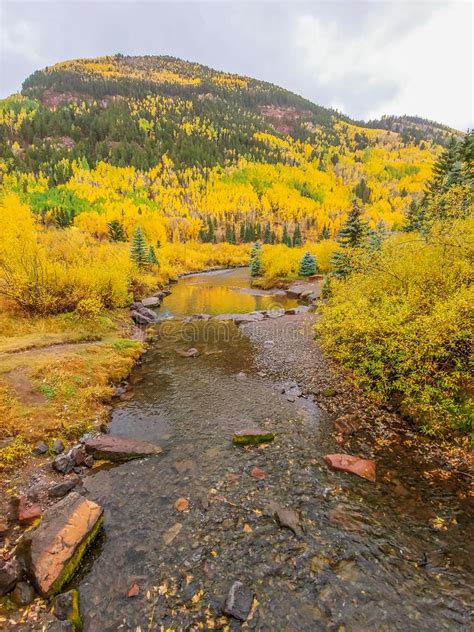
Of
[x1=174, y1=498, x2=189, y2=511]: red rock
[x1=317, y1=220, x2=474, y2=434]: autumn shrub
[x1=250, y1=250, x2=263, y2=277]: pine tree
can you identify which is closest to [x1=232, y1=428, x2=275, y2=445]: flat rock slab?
[x1=174, y1=498, x2=189, y2=511]: red rock

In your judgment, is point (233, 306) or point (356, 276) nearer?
point (356, 276)

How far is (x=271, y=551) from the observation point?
748 cm

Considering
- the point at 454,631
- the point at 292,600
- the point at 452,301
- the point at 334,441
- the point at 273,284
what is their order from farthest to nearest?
the point at 273,284
the point at 334,441
the point at 452,301
the point at 292,600
the point at 454,631

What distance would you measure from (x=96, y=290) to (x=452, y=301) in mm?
25289

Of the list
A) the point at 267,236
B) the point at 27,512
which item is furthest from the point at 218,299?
the point at 267,236

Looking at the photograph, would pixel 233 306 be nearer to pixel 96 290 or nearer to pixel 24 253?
pixel 96 290

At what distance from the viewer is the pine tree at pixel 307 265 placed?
55625 millimetres

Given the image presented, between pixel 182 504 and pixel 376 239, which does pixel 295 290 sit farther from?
pixel 182 504

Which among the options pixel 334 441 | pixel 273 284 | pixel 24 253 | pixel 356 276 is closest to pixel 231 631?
pixel 334 441

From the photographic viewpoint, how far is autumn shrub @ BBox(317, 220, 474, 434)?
10.1 metres

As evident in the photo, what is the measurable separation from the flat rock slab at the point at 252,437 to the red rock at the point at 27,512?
6.50 m

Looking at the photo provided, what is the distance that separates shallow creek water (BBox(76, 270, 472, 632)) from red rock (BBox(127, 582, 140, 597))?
0.08 meters

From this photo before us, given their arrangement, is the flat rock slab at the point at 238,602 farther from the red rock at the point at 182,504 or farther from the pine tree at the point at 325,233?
the pine tree at the point at 325,233

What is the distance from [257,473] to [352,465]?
3.23 m
